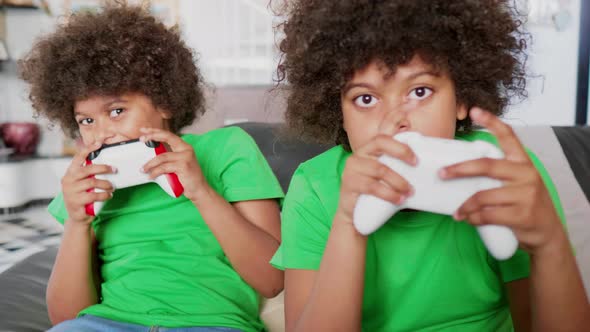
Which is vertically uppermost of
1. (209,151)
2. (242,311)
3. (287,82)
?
(287,82)

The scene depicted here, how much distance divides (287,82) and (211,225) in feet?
1.05

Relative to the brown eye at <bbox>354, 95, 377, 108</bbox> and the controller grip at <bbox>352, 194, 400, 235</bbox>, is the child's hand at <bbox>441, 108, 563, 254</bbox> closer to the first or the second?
the controller grip at <bbox>352, 194, 400, 235</bbox>

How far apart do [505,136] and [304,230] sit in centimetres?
39

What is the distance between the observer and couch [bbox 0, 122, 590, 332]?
1280mm

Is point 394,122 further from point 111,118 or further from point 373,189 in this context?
point 111,118

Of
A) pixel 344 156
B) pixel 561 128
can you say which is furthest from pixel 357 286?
pixel 561 128

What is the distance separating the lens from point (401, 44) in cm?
79

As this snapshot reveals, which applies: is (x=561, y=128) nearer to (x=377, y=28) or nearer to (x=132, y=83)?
(x=377, y=28)

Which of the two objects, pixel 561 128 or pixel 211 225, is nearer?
pixel 211 225

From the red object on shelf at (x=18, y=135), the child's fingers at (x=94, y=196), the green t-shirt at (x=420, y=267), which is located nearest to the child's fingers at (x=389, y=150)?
the green t-shirt at (x=420, y=267)

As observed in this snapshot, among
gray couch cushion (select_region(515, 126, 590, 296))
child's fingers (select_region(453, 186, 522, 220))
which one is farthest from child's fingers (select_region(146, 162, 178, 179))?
gray couch cushion (select_region(515, 126, 590, 296))

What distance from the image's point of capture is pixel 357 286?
0.78 meters

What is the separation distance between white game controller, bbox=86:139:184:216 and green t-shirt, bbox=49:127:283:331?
158mm

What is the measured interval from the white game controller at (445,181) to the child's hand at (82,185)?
589 millimetres
